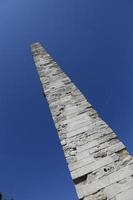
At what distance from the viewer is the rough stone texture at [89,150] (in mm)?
4656

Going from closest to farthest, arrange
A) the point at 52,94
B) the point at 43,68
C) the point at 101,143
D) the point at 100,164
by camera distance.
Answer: the point at 100,164 → the point at 101,143 → the point at 52,94 → the point at 43,68

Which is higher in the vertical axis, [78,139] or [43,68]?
[43,68]

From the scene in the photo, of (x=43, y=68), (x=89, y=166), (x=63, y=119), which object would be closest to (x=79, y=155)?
(x=89, y=166)

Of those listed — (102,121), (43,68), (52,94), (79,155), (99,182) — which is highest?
(43,68)

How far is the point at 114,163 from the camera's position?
5.05 meters

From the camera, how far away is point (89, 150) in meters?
5.41

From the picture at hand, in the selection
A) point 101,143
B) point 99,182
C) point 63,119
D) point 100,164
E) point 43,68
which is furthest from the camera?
point 43,68

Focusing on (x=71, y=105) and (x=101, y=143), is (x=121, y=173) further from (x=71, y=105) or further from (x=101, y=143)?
(x=71, y=105)

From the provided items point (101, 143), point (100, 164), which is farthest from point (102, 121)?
point (100, 164)

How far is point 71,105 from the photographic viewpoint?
683 centimetres

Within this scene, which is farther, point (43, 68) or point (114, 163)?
point (43, 68)

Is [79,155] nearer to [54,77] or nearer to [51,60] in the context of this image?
[54,77]

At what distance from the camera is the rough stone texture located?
4.66 metres

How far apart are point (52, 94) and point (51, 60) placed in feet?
8.57
